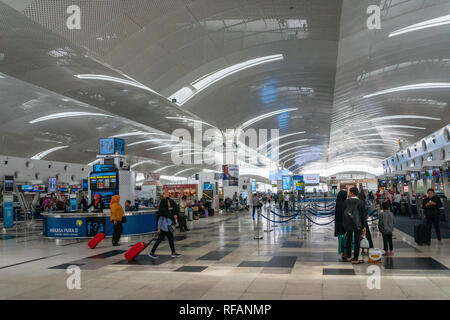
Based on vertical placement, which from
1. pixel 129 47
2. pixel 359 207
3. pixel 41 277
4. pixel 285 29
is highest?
pixel 285 29

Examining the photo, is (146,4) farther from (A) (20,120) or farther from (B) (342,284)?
(A) (20,120)

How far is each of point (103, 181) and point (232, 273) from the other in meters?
9.79

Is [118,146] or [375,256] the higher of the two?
[118,146]

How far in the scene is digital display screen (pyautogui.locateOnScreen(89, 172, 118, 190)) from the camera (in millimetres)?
15508

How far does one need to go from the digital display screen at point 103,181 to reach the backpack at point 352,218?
1010 cm

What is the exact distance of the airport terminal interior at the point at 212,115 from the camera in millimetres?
7074

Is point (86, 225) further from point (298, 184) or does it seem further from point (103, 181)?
point (298, 184)

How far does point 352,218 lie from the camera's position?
8031mm

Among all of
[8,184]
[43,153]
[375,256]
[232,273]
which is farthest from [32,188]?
[375,256]

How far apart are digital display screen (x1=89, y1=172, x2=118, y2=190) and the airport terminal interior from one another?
6 centimetres
